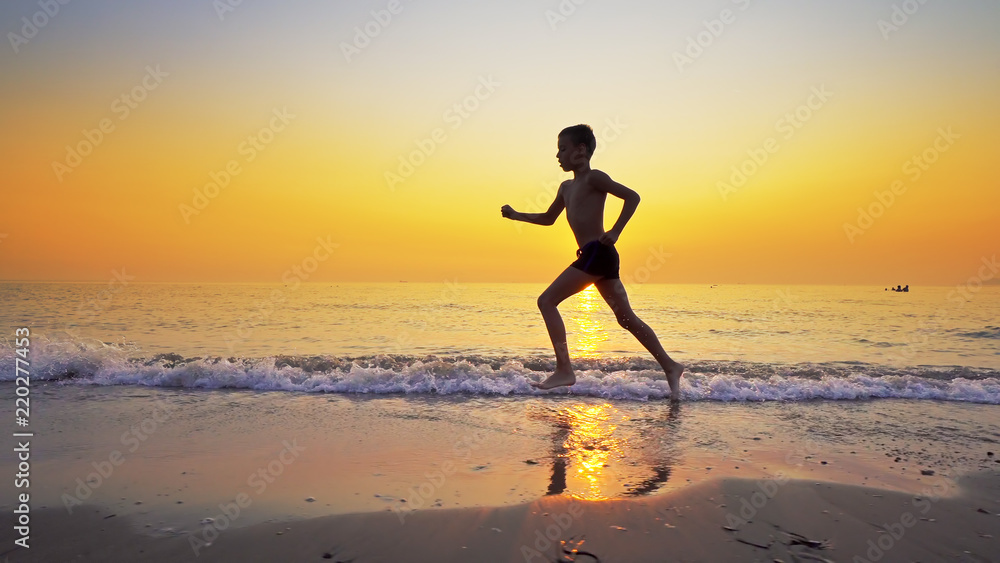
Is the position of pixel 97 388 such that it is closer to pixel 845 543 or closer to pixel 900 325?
pixel 845 543

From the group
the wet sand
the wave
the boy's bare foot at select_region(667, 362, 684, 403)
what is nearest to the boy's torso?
the wet sand

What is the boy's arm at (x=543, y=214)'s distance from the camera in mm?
5500

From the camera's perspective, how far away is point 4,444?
13.0 ft

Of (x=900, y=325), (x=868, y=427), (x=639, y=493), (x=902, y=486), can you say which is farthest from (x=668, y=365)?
(x=900, y=325)

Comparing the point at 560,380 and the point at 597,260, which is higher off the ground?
the point at 597,260

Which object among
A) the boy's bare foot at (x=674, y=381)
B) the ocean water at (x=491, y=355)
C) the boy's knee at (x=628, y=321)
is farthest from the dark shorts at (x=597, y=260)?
the ocean water at (x=491, y=355)

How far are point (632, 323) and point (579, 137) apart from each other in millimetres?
1905

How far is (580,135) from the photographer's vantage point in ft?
17.0

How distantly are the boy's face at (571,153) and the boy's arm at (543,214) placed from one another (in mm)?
340

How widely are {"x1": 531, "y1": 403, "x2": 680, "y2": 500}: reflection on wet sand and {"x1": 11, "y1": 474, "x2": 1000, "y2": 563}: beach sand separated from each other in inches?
7.8

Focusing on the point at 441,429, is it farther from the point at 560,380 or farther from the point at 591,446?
the point at 560,380

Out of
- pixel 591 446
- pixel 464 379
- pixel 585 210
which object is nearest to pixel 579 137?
pixel 585 210

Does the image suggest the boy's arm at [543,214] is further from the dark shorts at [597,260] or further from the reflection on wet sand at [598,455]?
the reflection on wet sand at [598,455]

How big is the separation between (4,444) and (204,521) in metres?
2.54
